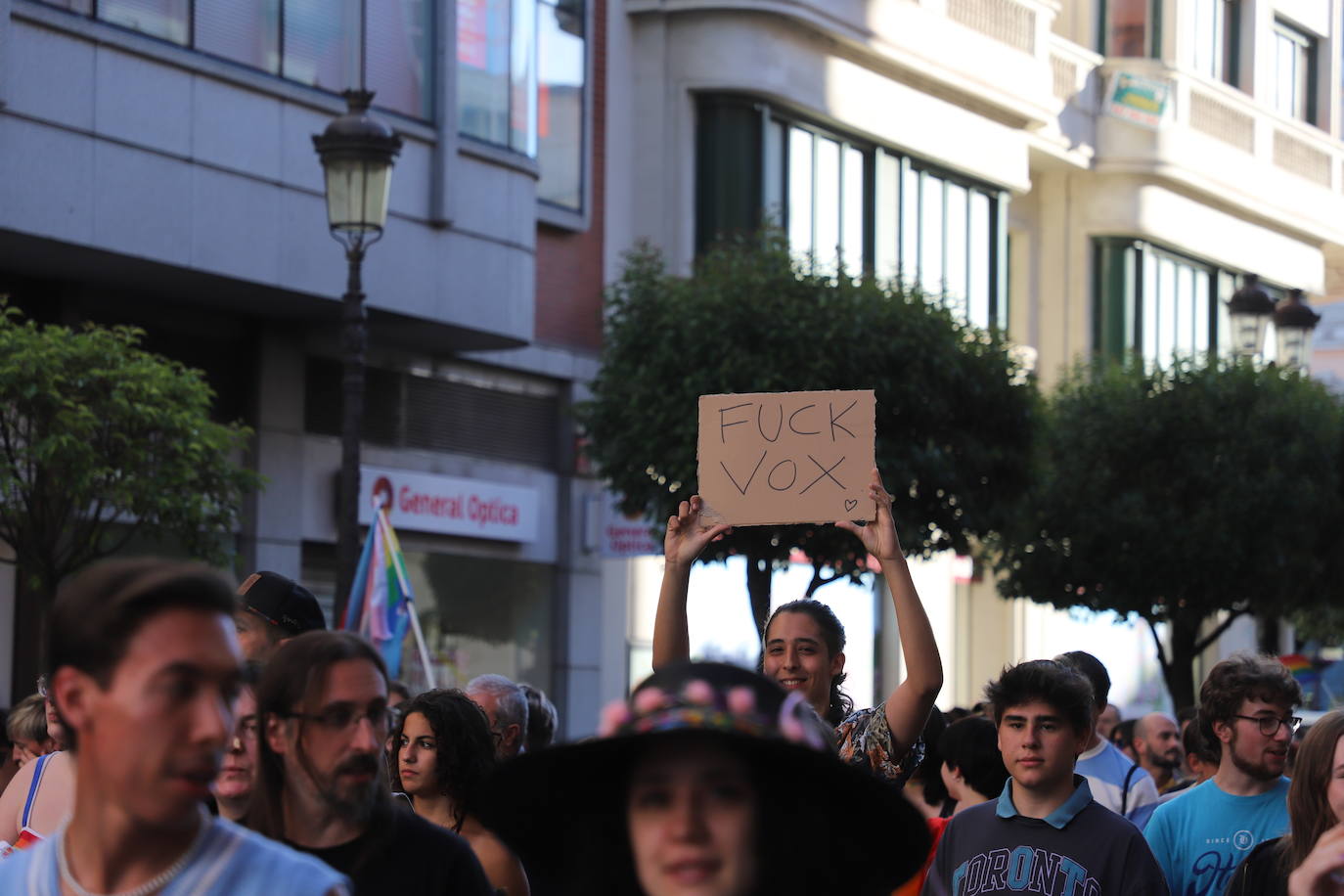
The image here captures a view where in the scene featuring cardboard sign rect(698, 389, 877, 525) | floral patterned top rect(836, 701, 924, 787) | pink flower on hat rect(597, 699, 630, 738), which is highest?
cardboard sign rect(698, 389, 877, 525)

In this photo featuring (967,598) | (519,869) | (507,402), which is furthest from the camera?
(967,598)

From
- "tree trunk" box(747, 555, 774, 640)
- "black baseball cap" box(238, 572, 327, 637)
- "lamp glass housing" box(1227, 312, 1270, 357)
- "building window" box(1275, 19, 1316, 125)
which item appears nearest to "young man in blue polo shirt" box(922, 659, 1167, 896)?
"black baseball cap" box(238, 572, 327, 637)

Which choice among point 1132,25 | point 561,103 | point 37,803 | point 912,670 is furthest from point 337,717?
point 1132,25

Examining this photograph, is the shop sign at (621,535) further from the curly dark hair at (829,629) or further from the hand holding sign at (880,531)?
the hand holding sign at (880,531)

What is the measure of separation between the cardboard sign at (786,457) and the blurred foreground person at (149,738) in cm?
360

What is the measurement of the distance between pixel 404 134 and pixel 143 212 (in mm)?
3264

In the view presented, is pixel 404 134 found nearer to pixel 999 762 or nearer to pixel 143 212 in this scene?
pixel 143 212

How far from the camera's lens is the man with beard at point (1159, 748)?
1298cm

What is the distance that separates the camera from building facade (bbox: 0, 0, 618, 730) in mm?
16734

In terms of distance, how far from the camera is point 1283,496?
2425 centimetres

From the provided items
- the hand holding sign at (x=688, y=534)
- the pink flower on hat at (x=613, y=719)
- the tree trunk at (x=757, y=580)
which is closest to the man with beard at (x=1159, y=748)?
the tree trunk at (x=757, y=580)

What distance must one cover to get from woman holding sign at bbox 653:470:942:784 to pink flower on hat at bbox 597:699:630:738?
271 cm

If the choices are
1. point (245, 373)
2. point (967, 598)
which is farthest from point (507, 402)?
point (967, 598)

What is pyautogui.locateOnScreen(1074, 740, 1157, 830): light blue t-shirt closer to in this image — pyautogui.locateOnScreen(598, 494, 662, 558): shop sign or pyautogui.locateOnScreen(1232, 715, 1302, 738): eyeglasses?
pyautogui.locateOnScreen(1232, 715, 1302, 738): eyeglasses
